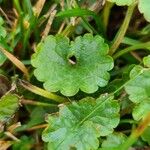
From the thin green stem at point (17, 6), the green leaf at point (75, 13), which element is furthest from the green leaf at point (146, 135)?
the thin green stem at point (17, 6)

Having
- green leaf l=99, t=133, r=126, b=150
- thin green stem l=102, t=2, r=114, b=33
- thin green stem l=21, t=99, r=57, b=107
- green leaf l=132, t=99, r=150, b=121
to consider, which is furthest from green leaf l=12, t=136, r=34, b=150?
thin green stem l=102, t=2, r=114, b=33

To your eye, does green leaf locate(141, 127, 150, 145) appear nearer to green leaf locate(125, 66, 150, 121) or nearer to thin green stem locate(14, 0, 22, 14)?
green leaf locate(125, 66, 150, 121)

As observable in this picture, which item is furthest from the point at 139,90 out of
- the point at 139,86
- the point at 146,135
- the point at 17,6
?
the point at 17,6

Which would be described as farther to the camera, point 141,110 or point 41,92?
point 41,92

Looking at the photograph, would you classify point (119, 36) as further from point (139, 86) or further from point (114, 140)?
point (114, 140)

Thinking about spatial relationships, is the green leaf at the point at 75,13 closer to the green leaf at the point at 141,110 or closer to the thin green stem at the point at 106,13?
the thin green stem at the point at 106,13

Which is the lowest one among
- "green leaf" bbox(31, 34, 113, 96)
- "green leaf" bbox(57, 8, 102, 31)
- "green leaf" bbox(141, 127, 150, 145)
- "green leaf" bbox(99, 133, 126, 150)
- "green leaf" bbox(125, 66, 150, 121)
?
"green leaf" bbox(141, 127, 150, 145)
